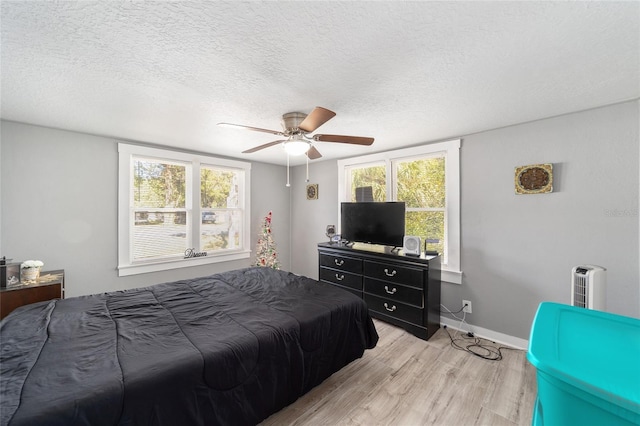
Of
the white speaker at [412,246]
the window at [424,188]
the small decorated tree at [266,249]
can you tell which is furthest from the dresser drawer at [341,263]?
the small decorated tree at [266,249]

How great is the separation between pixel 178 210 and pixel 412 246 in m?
3.46

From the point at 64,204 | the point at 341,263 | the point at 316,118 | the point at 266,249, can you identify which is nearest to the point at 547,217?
the point at 341,263

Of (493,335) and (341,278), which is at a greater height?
(341,278)

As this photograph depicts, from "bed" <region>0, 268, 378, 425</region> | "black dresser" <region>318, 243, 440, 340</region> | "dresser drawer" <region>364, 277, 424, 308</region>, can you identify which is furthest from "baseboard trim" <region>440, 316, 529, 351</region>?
"bed" <region>0, 268, 378, 425</region>

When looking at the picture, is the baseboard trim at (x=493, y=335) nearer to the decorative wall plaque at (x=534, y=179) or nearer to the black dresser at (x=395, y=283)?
the black dresser at (x=395, y=283)

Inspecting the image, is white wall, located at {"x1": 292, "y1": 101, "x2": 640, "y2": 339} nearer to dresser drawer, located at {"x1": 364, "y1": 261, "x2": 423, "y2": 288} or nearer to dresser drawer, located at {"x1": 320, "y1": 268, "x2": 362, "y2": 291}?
dresser drawer, located at {"x1": 364, "y1": 261, "x2": 423, "y2": 288}

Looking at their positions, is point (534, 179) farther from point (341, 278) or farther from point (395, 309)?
point (341, 278)

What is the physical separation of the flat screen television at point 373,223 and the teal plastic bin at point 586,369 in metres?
2.51

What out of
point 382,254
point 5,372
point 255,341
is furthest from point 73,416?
point 382,254

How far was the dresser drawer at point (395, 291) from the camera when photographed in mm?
2871

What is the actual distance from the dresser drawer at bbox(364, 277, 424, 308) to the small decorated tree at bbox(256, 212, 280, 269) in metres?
1.88

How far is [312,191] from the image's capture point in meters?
4.84

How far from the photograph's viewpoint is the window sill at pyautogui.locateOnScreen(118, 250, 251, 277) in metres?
3.32

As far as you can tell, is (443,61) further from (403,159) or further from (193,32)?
(403,159)
